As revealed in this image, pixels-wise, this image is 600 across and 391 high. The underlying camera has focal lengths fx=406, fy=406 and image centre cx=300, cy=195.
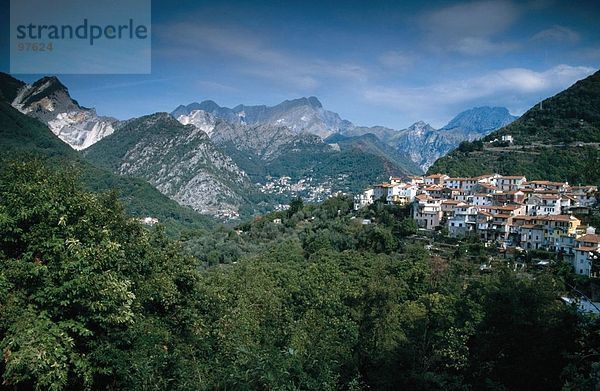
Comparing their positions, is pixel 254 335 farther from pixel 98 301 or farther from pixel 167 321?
pixel 98 301

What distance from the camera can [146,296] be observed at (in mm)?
11891

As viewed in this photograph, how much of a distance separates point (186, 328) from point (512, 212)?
39.8 m

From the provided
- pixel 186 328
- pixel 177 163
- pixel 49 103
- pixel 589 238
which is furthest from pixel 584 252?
pixel 49 103

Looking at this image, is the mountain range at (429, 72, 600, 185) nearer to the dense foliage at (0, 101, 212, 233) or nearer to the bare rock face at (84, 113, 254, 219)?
the dense foliage at (0, 101, 212, 233)

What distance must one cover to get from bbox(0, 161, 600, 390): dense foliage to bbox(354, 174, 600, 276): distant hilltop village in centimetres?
2346

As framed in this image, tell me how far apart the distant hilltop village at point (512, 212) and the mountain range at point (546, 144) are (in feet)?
30.7

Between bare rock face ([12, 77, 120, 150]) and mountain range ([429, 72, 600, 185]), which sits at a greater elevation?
bare rock face ([12, 77, 120, 150])

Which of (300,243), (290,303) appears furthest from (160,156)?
(290,303)

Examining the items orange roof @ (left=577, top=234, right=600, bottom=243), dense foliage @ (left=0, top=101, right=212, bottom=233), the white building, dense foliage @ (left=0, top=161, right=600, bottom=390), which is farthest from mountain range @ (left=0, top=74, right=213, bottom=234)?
dense foliage @ (left=0, top=161, right=600, bottom=390)

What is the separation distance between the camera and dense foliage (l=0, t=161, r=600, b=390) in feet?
26.4

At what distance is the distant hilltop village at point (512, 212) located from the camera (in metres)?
36.8

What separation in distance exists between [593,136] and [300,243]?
54.6 meters

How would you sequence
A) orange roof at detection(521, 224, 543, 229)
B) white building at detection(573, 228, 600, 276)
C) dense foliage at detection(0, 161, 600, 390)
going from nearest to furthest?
dense foliage at detection(0, 161, 600, 390), white building at detection(573, 228, 600, 276), orange roof at detection(521, 224, 543, 229)

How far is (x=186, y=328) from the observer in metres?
12.7
